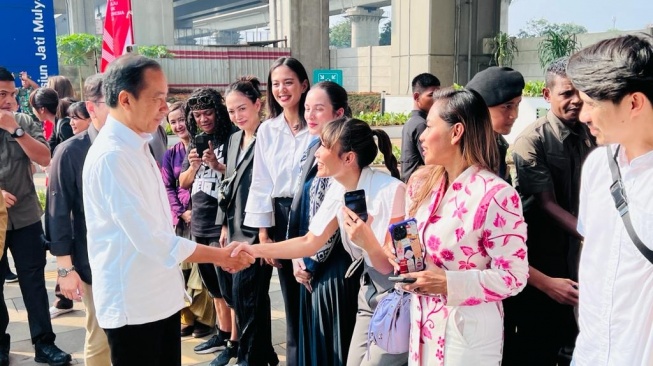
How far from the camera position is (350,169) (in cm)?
250

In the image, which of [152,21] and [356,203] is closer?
[356,203]

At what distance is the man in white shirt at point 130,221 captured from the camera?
2.04 m

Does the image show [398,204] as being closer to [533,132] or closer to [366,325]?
[366,325]

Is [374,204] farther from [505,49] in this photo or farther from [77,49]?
[77,49]

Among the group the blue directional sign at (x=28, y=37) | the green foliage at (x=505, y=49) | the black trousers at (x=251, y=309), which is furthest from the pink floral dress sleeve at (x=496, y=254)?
the green foliage at (x=505, y=49)

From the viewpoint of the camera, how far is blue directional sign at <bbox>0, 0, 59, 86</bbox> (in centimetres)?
632

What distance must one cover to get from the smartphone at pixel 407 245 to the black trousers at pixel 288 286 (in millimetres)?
1477

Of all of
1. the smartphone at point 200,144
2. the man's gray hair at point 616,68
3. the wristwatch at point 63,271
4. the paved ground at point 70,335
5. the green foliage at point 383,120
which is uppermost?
the man's gray hair at point 616,68

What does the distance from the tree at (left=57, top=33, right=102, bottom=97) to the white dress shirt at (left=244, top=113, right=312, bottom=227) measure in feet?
54.8

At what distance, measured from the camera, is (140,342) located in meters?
2.19

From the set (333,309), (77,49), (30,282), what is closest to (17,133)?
(30,282)

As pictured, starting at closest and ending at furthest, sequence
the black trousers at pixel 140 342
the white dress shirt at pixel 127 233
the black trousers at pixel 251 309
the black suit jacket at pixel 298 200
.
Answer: the white dress shirt at pixel 127 233
the black trousers at pixel 140 342
the black suit jacket at pixel 298 200
the black trousers at pixel 251 309

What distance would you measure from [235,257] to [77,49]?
18.1 meters

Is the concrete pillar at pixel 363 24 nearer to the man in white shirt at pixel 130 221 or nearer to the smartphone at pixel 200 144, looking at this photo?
the smartphone at pixel 200 144
